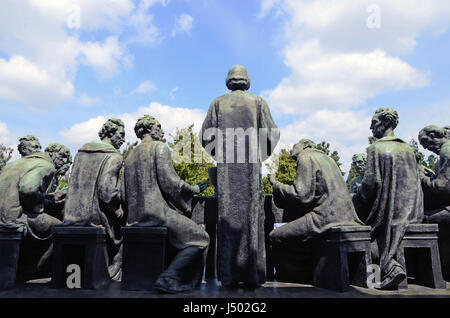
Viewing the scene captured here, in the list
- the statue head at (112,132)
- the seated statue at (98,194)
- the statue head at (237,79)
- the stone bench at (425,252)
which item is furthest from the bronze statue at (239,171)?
the stone bench at (425,252)

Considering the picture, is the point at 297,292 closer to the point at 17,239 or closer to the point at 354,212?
the point at 354,212

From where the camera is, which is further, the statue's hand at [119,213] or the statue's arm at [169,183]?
the statue's hand at [119,213]

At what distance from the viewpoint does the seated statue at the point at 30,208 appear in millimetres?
5023

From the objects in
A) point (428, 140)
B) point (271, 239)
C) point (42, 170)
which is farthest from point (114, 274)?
point (428, 140)

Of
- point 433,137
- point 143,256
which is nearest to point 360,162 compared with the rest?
point 433,137

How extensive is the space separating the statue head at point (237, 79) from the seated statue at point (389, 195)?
2183mm

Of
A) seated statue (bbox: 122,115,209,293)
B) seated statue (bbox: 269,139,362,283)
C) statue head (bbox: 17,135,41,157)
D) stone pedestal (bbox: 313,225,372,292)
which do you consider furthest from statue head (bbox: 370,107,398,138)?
statue head (bbox: 17,135,41,157)

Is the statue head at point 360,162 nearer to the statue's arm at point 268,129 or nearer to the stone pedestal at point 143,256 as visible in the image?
the statue's arm at point 268,129

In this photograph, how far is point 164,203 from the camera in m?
4.75

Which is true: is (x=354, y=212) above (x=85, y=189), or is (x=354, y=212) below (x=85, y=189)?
below

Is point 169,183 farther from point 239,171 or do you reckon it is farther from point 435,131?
point 435,131

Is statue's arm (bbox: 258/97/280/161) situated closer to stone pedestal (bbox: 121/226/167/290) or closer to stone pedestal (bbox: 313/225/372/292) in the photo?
stone pedestal (bbox: 313/225/372/292)

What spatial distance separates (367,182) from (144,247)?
3.36 meters

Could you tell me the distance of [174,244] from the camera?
462 centimetres
